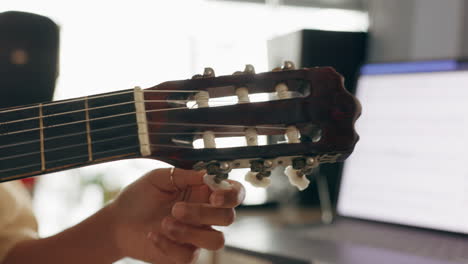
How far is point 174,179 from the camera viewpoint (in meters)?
0.62

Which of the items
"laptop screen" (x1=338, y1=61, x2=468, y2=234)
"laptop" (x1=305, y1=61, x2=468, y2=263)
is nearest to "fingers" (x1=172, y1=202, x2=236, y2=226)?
"laptop" (x1=305, y1=61, x2=468, y2=263)

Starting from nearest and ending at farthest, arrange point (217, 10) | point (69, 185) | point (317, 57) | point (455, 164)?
point (455, 164) → point (317, 57) → point (69, 185) → point (217, 10)

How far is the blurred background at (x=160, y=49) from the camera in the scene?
1449 mm

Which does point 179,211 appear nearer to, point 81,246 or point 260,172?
point 260,172

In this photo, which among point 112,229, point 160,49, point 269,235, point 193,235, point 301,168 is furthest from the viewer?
point 160,49

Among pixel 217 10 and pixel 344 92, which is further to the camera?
pixel 217 10

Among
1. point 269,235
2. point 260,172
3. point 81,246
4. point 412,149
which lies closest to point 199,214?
point 260,172

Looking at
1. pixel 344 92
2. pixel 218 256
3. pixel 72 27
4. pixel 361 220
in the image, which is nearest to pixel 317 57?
pixel 361 220

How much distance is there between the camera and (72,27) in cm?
172

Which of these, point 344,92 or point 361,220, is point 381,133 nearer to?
point 361,220

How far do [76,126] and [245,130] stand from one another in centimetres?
21

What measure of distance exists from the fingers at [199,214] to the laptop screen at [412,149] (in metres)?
0.54

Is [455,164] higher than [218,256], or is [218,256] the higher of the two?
[455,164]

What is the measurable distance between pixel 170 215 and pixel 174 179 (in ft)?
0.18
